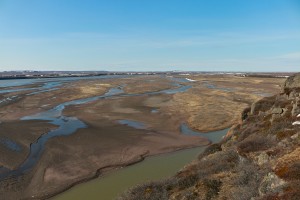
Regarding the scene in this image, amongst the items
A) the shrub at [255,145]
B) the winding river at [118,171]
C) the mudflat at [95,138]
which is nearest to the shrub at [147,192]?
the shrub at [255,145]

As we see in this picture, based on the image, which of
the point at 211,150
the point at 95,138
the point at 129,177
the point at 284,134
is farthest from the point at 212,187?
the point at 95,138

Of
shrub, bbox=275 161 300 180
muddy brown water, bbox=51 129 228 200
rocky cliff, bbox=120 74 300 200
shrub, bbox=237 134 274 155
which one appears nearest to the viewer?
shrub, bbox=275 161 300 180

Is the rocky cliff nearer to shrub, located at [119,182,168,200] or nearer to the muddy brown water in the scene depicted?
shrub, located at [119,182,168,200]

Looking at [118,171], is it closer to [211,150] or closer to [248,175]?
[211,150]

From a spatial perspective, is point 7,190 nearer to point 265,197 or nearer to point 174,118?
point 265,197

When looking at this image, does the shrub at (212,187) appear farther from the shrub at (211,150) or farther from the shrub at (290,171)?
the shrub at (211,150)

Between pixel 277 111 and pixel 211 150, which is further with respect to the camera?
pixel 277 111

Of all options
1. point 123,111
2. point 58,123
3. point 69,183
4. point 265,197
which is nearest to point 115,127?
point 58,123

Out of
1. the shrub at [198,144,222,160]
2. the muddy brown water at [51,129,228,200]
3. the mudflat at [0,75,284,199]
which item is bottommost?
the muddy brown water at [51,129,228,200]

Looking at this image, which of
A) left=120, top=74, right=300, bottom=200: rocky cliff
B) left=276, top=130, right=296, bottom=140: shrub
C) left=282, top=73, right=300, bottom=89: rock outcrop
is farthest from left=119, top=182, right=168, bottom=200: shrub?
left=282, top=73, right=300, bottom=89: rock outcrop
